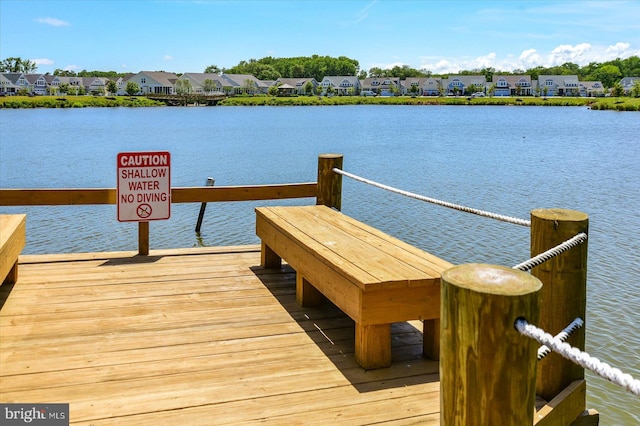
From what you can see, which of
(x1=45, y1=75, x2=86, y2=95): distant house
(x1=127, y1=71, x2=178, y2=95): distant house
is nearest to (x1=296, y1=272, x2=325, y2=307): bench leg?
(x1=127, y1=71, x2=178, y2=95): distant house

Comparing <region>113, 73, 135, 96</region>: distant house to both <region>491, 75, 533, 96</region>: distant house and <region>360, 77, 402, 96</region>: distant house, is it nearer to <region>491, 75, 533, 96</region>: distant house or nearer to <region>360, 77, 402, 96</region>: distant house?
<region>360, 77, 402, 96</region>: distant house

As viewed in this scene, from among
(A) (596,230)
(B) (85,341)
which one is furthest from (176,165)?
(B) (85,341)

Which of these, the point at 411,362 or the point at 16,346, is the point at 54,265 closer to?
the point at 16,346

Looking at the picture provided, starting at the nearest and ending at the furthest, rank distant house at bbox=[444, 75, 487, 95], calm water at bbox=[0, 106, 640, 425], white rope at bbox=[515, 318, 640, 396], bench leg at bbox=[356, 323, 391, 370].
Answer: white rope at bbox=[515, 318, 640, 396]
bench leg at bbox=[356, 323, 391, 370]
calm water at bbox=[0, 106, 640, 425]
distant house at bbox=[444, 75, 487, 95]

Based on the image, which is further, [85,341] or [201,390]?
[85,341]

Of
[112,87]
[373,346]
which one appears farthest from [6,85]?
[373,346]

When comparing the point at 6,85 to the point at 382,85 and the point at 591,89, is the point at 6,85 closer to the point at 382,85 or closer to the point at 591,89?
the point at 382,85

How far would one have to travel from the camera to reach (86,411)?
140 inches

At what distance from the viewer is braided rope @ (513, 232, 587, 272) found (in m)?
3.05

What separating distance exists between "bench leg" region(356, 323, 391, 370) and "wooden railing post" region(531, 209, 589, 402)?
1.13 m

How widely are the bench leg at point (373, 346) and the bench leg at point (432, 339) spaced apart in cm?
34

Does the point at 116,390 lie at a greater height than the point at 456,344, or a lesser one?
lesser

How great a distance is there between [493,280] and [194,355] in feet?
9.20

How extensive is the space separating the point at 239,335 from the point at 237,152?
32845 millimetres
